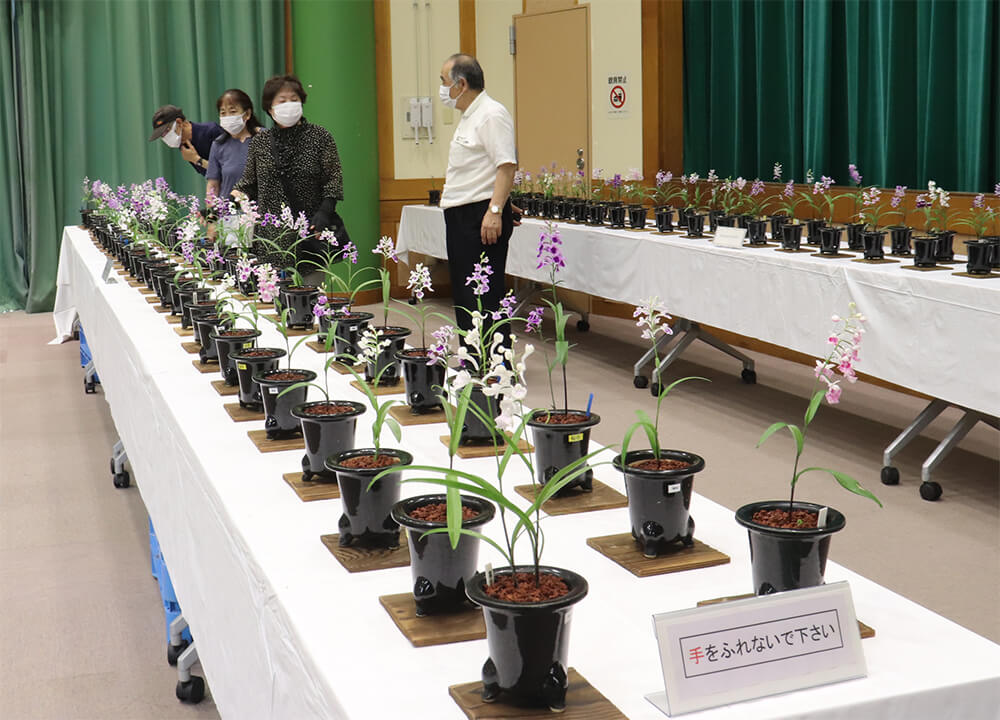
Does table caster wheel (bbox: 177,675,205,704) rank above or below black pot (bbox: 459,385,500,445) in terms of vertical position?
below

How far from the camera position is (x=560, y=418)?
1.58 m

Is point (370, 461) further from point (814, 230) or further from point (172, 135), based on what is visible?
point (172, 135)

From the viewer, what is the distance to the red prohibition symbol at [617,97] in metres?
6.83

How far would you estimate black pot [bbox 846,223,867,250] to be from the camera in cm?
380

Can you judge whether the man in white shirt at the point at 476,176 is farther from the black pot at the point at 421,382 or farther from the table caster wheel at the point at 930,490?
the black pot at the point at 421,382

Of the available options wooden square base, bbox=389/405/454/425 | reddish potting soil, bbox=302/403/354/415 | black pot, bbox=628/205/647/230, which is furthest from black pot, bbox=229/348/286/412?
black pot, bbox=628/205/647/230

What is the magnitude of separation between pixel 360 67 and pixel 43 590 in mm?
5163

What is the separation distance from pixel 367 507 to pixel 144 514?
2389 millimetres

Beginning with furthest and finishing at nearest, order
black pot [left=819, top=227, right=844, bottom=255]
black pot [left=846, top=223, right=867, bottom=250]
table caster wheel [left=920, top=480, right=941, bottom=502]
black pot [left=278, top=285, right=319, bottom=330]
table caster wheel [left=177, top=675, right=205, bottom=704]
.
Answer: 1. black pot [left=846, top=223, right=867, bottom=250]
2. black pot [left=819, top=227, right=844, bottom=255]
3. table caster wheel [left=920, top=480, right=941, bottom=502]
4. black pot [left=278, top=285, right=319, bottom=330]
5. table caster wheel [left=177, top=675, right=205, bottom=704]

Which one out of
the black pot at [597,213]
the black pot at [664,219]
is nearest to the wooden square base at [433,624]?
the black pot at [664,219]

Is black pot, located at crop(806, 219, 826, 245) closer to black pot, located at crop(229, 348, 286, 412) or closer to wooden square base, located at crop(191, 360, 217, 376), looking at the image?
wooden square base, located at crop(191, 360, 217, 376)

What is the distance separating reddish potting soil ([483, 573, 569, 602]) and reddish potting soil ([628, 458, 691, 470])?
12.2 inches

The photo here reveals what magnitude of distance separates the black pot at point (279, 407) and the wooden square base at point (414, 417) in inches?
7.3

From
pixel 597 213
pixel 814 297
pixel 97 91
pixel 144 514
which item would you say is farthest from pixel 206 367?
pixel 97 91
